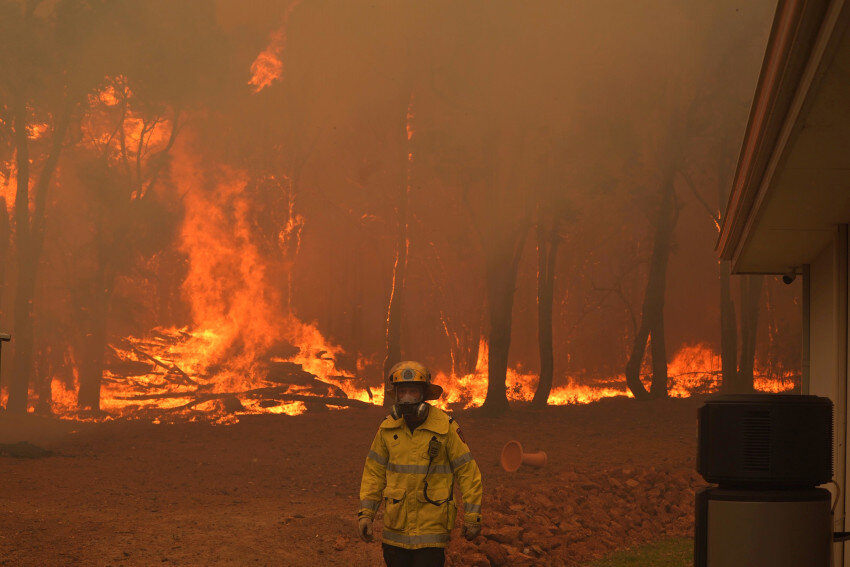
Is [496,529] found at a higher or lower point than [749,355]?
lower

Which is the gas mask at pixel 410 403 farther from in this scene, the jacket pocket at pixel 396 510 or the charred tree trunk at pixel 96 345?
the charred tree trunk at pixel 96 345

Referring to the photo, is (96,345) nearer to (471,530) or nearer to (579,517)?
(579,517)

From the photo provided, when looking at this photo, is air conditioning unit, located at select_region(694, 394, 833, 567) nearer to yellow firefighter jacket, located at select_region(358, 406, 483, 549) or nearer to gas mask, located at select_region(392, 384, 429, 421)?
yellow firefighter jacket, located at select_region(358, 406, 483, 549)

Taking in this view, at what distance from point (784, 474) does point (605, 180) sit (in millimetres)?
21708

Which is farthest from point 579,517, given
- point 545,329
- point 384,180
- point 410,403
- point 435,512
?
point 384,180

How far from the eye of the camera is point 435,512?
5.18 meters

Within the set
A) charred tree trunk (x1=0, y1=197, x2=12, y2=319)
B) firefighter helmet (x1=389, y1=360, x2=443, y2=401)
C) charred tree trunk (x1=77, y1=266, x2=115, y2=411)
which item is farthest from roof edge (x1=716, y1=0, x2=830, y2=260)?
charred tree trunk (x1=0, y1=197, x2=12, y2=319)

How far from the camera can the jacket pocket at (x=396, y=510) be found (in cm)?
514

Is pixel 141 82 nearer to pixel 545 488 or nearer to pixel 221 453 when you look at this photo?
pixel 221 453

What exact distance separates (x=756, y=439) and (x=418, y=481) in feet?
6.63

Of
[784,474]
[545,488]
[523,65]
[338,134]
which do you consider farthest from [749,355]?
[784,474]

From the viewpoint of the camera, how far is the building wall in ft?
20.4

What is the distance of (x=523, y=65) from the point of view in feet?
93.1

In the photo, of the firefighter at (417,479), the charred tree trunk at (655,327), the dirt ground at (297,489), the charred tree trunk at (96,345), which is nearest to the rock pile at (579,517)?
the dirt ground at (297,489)
